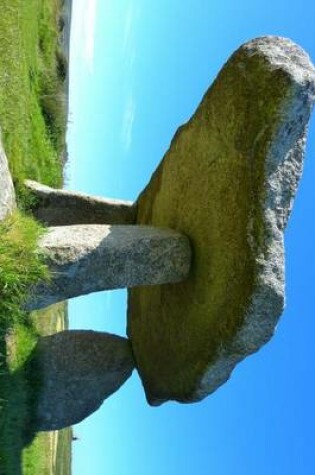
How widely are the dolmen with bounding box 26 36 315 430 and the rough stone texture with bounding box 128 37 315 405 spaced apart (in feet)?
0.04

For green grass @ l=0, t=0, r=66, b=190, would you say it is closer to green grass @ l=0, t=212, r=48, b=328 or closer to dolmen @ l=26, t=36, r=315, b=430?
dolmen @ l=26, t=36, r=315, b=430

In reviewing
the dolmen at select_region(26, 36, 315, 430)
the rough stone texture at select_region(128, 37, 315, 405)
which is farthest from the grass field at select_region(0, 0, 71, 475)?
the rough stone texture at select_region(128, 37, 315, 405)

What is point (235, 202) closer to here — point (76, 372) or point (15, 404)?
point (76, 372)

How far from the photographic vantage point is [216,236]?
6.78m

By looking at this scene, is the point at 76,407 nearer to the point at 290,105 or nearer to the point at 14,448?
the point at 14,448

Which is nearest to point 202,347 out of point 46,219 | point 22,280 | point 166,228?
point 166,228

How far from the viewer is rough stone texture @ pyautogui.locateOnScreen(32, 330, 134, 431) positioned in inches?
363

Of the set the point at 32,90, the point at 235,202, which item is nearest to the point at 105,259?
the point at 235,202

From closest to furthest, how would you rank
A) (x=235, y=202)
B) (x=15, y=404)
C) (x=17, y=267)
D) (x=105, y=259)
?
(x=17, y=267)
(x=235, y=202)
(x=105, y=259)
(x=15, y=404)

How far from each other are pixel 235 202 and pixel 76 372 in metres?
4.06

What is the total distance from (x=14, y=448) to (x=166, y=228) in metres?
4.12

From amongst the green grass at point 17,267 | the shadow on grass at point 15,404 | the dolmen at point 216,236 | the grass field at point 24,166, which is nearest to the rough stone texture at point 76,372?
the shadow on grass at point 15,404

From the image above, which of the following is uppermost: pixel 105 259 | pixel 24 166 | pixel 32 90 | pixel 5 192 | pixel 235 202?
pixel 235 202

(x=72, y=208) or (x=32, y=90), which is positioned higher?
(x=32, y=90)
